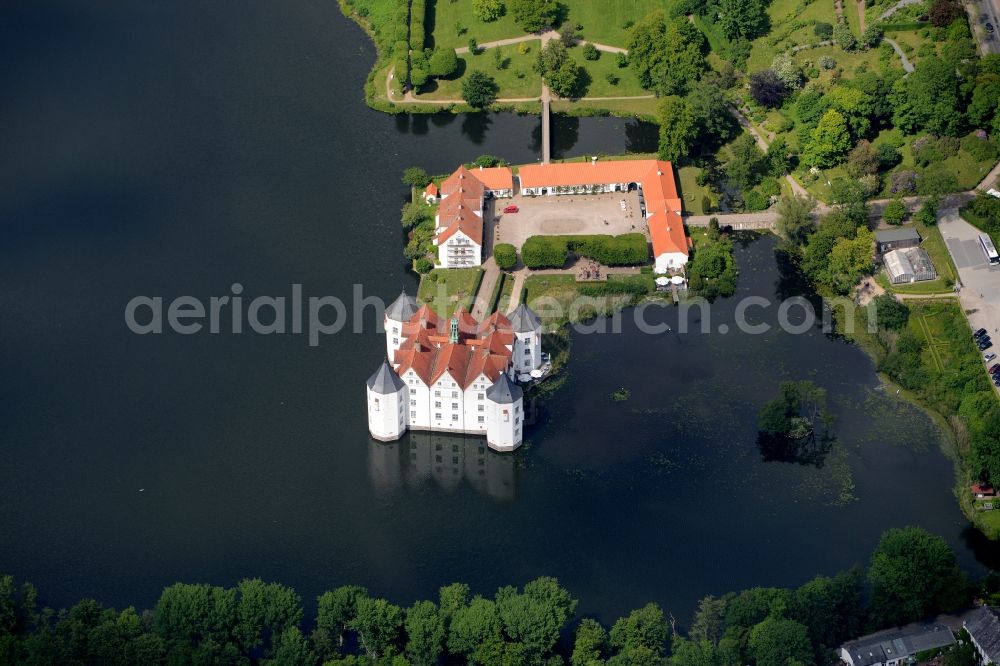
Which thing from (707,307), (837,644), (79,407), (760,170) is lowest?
(837,644)

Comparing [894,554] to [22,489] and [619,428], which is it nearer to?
[619,428]

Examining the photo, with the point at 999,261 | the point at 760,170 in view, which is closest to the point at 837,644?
the point at 999,261

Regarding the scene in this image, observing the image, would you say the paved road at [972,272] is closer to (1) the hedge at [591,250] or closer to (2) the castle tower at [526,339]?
(1) the hedge at [591,250]

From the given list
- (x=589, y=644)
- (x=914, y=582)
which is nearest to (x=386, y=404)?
(x=589, y=644)

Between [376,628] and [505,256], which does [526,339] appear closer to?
[505,256]

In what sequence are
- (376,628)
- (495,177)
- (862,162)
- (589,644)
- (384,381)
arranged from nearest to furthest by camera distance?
(589,644), (376,628), (384,381), (862,162), (495,177)

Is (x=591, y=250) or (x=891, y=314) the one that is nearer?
(x=891, y=314)

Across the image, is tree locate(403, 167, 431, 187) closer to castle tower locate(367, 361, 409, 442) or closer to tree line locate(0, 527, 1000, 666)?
castle tower locate(367, 361, 409, 442)
